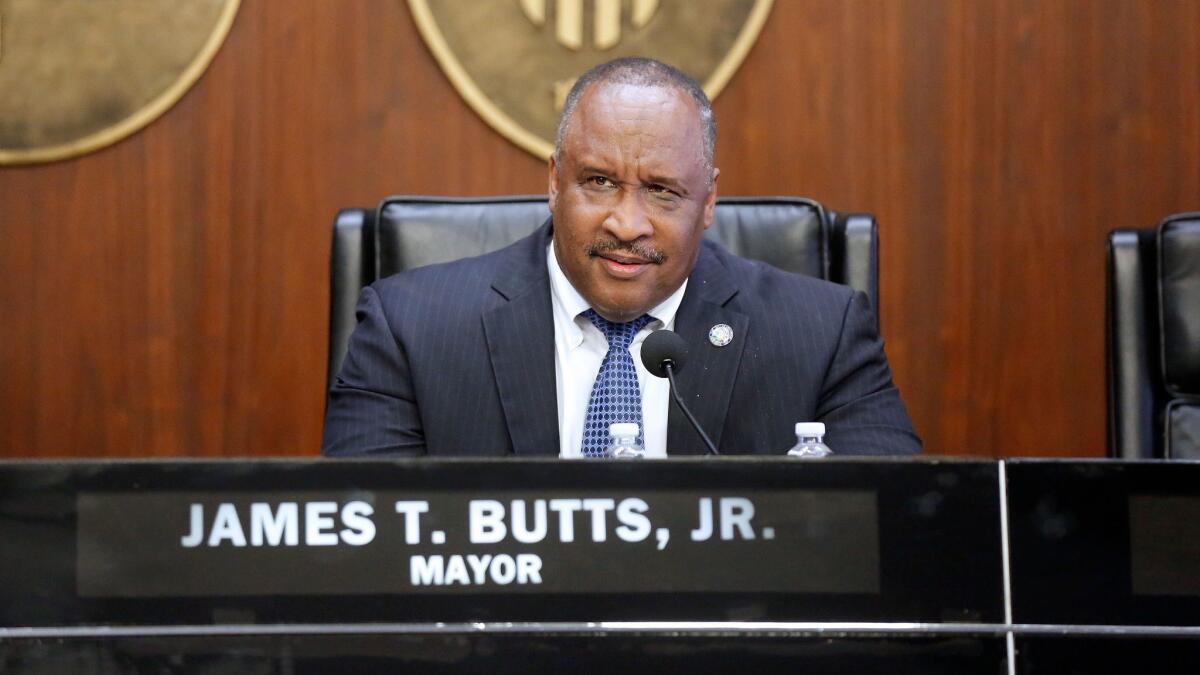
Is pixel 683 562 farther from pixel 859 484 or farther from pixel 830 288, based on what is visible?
pixel 830 288

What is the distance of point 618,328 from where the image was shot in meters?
1.89

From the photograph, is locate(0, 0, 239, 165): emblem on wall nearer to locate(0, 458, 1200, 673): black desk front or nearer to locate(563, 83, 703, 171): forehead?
locate(563, 83, 703, 171): forehead

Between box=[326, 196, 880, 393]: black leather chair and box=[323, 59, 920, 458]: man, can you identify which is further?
box=[326, 196, 880, 393]: black leather chair

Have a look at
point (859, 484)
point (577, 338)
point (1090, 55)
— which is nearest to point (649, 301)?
point (577, 338)

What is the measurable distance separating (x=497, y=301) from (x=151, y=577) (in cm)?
102

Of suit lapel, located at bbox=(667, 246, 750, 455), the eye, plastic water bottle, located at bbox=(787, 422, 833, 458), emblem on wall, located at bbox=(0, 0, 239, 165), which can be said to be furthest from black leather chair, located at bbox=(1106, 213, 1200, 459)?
emblem on wall, located at bbox=(0, 0, 239, 165)

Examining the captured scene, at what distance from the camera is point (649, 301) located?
187 centimetres

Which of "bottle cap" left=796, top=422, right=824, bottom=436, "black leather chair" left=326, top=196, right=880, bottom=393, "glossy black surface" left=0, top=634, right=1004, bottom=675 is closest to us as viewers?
"glossy black surface" left=0, top=634, right=1004, bottom=675

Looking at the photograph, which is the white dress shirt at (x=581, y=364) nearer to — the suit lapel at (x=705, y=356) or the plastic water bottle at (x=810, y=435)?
the suit lapel at (x=705, y=356)

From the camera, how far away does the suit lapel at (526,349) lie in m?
1.79

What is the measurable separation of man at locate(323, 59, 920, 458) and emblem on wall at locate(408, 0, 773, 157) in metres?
0.82

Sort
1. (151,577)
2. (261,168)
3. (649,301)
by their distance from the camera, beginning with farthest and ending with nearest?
(261,168) < (649,301) < (151,577)

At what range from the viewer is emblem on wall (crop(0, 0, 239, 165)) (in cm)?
269

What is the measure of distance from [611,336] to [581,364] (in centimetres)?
6
